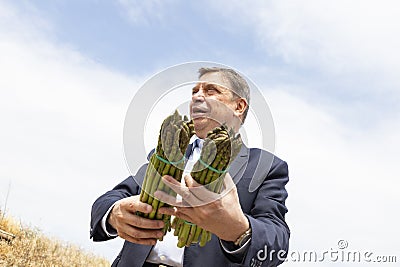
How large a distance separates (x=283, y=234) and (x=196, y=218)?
0.65 metres

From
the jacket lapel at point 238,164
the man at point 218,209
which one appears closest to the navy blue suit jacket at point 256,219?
the man at point 218,209

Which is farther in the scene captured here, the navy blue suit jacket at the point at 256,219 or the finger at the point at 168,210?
the navy blue suit jacket at the point at 256,219

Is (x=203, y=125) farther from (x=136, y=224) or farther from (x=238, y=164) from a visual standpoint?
(x=136, y=224)

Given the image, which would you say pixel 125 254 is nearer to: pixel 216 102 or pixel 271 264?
pixel 271 264

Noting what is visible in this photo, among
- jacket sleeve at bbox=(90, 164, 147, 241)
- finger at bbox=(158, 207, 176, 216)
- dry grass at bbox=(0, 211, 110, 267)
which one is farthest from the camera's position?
dry grass at bbox=(0, 211, 110, 267)

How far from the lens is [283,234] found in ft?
8.25

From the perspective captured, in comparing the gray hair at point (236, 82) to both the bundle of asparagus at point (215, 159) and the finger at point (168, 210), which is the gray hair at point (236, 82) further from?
the finger at point (168, 210)

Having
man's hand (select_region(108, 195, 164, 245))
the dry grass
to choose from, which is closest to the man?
man's hand (select_region(108, 195, 164, 245))

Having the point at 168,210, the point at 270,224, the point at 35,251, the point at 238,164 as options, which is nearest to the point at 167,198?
the point at 168,210

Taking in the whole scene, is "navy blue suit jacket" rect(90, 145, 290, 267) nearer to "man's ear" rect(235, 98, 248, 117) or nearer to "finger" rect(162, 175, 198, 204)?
"man's ear" rect(235, 98, 248, 117)

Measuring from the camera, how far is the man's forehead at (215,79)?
226cm

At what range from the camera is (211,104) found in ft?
7.64

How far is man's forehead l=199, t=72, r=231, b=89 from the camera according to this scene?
2.26 m

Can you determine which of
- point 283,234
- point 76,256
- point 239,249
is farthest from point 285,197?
point 76,256
